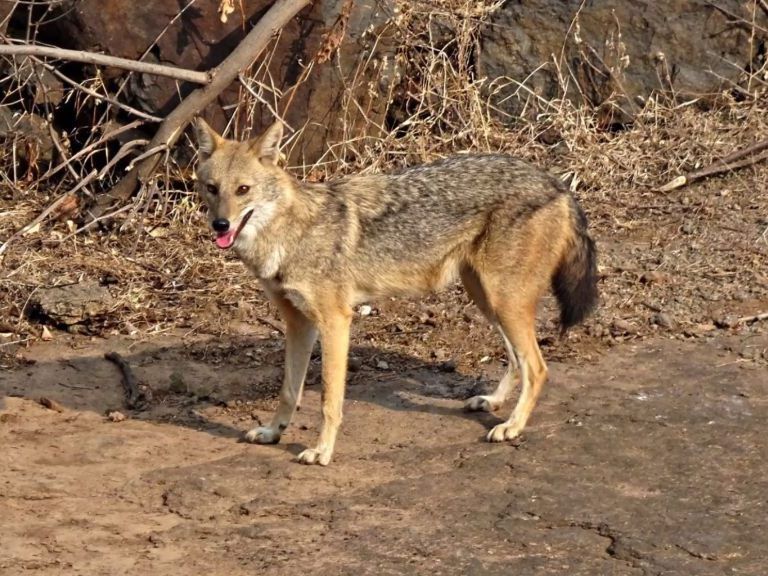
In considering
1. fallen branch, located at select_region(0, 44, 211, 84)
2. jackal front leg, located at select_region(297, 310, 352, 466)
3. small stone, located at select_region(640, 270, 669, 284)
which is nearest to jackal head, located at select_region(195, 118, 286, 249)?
jackal front leg, located at select_region(297, 310, 352, 466)

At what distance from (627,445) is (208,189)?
257 cm

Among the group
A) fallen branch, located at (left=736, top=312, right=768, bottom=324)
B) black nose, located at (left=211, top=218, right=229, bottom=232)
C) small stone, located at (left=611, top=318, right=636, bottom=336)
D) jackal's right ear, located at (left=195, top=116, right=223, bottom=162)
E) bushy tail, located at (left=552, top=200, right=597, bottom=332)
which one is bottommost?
small stone, located at (left=611, top=318, right=636, bottom=336)

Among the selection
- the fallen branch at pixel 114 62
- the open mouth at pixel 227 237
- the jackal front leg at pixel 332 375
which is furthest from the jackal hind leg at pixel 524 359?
the fallen branch at pixel 114 62

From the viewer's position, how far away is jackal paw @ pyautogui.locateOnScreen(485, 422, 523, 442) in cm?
668

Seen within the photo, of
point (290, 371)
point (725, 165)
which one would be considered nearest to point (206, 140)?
point (290, 371)

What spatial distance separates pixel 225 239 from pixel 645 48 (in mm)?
5786

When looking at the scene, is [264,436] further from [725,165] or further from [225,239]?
[725,165]

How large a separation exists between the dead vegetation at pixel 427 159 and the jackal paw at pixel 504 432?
1.33 meters

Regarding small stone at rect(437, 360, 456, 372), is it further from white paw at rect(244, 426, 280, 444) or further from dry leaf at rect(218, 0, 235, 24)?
dry leaf at rect(218, 0, 235, 24)

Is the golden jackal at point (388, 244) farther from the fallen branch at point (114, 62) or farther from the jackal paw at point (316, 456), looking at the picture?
the fallen branch at point (114, 62)

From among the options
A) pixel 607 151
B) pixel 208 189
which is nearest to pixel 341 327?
pixel 208 189

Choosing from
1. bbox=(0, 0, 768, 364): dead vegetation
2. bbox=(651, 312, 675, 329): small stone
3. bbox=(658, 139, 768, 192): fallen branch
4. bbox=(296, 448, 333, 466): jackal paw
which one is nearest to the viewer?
bbox=(296, 448, 333, 466): jackal paw

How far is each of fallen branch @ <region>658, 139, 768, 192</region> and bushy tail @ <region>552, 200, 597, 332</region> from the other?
3464 mm

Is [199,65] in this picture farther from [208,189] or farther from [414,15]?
[208,189]
